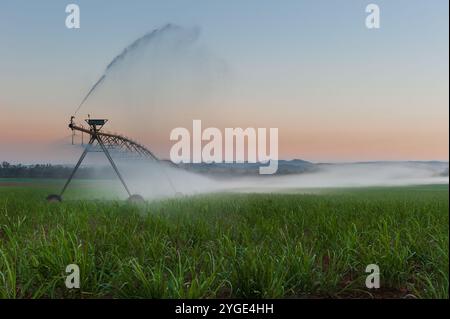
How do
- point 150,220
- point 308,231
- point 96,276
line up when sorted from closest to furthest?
1. point 96,276
2. point 308,231
3. point 150,220

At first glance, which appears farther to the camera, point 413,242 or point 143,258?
point 413,242

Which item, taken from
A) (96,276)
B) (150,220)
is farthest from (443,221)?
(96,276)

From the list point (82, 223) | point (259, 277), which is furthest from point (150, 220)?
point (259, 277)

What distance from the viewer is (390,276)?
4.64 meters

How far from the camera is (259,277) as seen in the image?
416 centimetres

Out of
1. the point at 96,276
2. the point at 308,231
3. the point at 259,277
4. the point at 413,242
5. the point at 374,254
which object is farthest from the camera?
the point at 308,231
